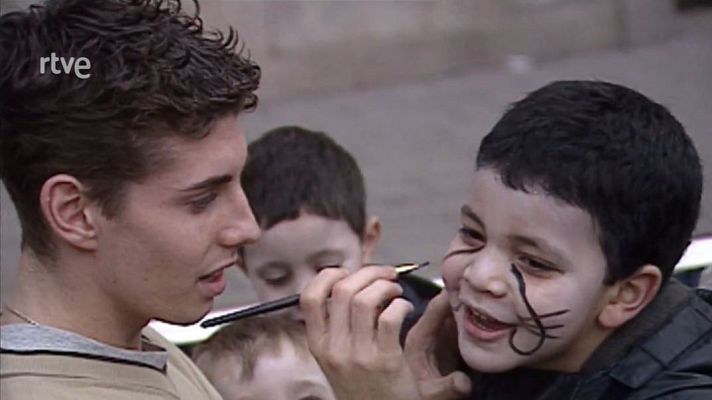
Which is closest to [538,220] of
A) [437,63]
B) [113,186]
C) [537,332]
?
[537,332]

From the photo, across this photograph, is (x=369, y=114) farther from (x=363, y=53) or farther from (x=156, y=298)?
(x=156, y=298)

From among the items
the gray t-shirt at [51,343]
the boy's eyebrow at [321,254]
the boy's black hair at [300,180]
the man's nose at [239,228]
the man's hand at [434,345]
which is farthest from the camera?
the boy's black hair at [300,180]

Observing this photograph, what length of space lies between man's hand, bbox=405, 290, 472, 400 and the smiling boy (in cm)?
35

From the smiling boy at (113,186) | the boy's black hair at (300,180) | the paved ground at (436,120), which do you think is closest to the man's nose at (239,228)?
the smiling boy at (113,186)

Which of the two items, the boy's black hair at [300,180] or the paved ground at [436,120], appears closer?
the boy's black hair at [300,180]

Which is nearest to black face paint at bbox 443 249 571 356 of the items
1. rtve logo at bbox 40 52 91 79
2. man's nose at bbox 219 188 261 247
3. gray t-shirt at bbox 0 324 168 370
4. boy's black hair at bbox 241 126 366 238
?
man's nose at bbox 219 188 261 247

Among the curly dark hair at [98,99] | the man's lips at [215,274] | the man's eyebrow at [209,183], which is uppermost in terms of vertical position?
the curly dark hair at [98,99]

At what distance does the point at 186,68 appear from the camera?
6.40ft

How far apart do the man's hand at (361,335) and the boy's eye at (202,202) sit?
195 mm

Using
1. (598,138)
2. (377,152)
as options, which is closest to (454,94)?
(377,152)

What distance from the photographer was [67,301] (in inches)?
76.9

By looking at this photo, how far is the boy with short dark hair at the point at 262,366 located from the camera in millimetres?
2662

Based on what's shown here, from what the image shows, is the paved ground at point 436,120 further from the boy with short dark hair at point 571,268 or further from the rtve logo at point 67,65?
the rtve logo at point 67,65

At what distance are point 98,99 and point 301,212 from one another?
1504mm
